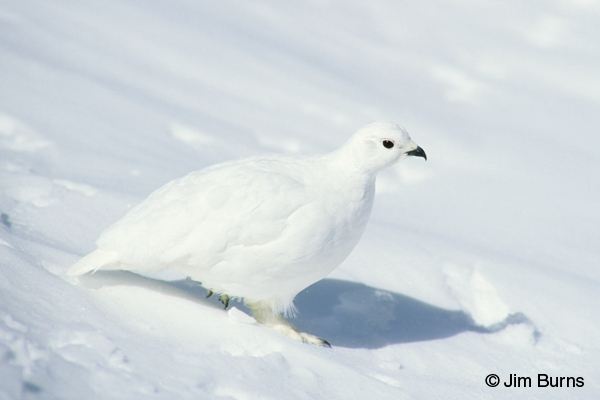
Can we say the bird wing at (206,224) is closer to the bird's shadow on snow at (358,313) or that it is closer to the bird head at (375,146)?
the bird's shadow on snow at (358,313)

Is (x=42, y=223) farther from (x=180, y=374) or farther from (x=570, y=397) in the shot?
(x=570, y=397)

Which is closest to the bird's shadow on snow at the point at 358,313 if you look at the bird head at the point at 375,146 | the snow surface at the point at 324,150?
the snow surface at the point at 324,150

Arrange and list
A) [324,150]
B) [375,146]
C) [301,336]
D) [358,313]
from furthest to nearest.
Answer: [324,150] < [358,313] < [375,146] < [301,336]

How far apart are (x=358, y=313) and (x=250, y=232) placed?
1051mm

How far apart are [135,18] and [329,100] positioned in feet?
10.5

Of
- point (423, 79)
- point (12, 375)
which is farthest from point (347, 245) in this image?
point (423, 79)

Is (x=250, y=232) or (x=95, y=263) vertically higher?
(x=250, y=232)

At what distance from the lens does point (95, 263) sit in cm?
280

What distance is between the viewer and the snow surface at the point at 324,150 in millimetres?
2398

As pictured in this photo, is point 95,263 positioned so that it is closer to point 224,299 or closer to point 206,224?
point 206,224

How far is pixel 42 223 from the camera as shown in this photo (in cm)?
331

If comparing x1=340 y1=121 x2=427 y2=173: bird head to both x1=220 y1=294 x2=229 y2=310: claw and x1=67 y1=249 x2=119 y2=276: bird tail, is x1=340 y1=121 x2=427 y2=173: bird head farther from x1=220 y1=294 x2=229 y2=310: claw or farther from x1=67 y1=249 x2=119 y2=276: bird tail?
x1=67 y1=249 x2=119 y2=276: bird tail

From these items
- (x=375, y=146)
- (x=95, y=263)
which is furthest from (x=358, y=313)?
(x=95, y=263)

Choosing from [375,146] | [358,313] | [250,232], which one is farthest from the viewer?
[358,313]
